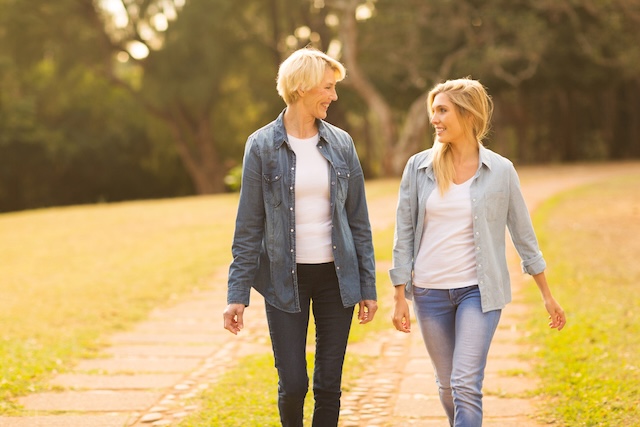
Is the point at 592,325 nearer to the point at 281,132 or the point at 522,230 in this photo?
the point at 522,230

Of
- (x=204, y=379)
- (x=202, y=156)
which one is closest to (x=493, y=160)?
(x=204, y=379)

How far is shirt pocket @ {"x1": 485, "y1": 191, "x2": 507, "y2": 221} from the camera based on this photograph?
3.63 meters

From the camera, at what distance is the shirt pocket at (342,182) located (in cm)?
359

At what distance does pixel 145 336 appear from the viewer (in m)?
7.34

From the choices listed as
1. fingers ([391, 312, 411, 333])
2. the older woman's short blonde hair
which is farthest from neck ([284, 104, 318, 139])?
fingers ([391, 312, 411, 333])

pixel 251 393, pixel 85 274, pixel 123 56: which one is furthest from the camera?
pixel 123 56

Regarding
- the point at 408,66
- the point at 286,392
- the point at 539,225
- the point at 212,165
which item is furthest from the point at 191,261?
the point at 212,165

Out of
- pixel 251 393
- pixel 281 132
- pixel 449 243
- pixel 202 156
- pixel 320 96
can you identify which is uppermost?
pixel 202 156

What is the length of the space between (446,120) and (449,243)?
0.49 metres

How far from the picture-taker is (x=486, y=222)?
361 cm

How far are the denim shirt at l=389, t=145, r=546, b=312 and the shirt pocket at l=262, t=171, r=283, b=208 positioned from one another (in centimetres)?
53

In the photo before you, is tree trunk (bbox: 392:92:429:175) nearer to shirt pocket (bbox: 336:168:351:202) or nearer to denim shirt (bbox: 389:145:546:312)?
denim shirt (bbox: 389:145:546:312)

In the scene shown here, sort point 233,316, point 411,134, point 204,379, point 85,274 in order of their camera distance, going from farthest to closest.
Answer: point 411,134 → point 85,274 → point 204,379 → point 233,316

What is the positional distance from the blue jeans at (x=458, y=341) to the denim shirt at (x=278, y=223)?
0.27 m
